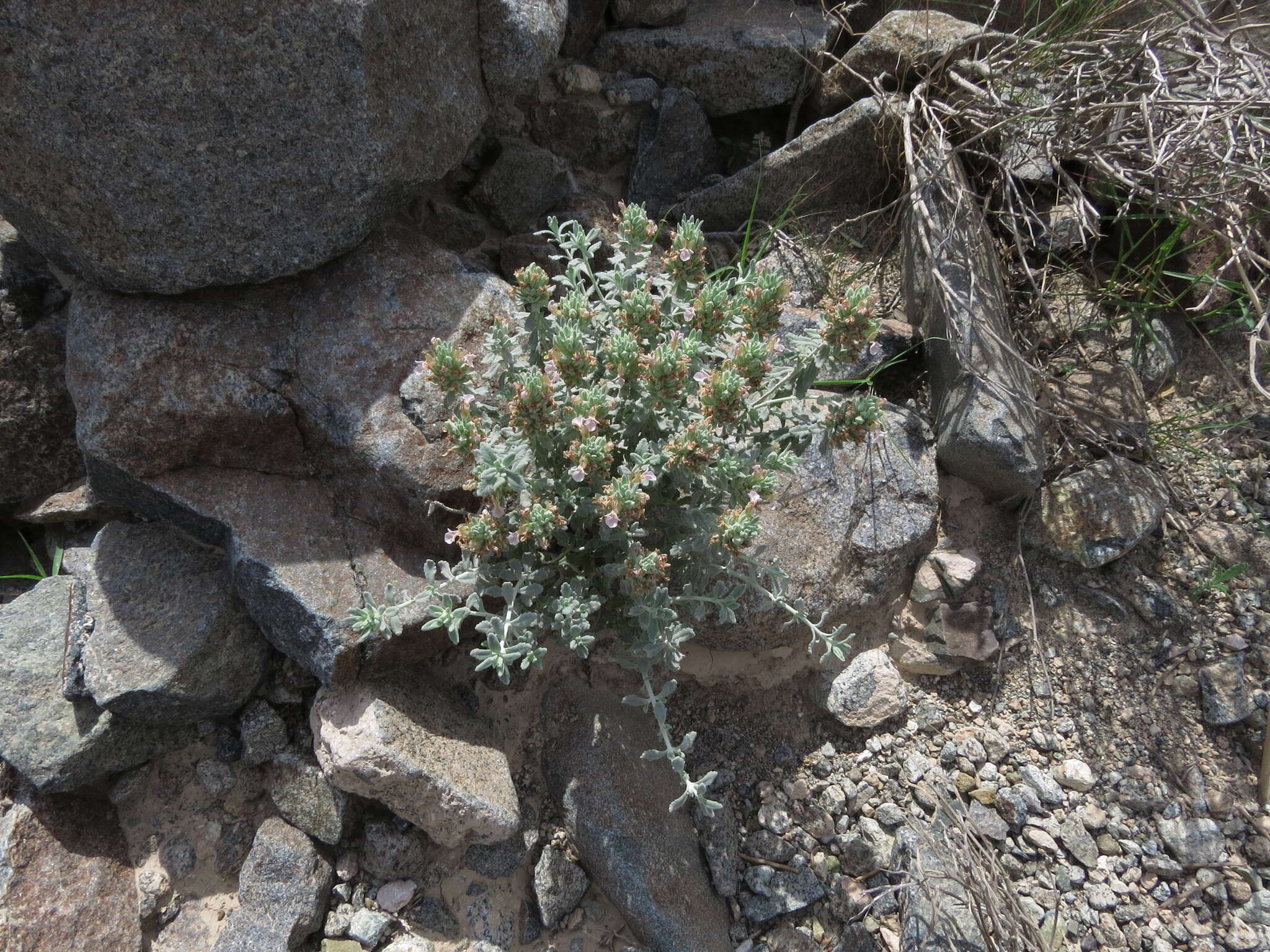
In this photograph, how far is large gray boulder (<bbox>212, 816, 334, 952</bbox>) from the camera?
313 centimetres

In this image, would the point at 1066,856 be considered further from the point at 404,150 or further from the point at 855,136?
the point at 404,150

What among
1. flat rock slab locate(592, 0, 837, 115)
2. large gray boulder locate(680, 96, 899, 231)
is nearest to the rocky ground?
large gray boulder locate(680, 96, 899, 231)

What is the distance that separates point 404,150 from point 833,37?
263 cm

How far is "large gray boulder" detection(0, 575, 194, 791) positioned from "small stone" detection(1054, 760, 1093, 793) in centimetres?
360

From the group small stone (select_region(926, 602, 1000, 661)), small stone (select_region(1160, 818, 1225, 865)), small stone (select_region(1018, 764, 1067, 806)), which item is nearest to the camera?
small stone (select_region(1160, 818, 1225, 865))

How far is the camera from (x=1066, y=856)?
3432 mm

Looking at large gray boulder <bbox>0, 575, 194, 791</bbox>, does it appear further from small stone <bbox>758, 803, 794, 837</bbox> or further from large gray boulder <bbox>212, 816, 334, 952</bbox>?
small stone <bbox>758, 803, 794, 837</bbox>

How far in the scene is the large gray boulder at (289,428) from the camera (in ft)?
10.7

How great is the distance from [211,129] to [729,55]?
272cm

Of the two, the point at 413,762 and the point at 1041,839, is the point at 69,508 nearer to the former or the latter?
the point at 413,762

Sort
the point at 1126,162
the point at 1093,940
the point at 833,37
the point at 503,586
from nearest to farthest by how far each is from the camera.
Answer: the point at 503,586
the point at 1093,940
the point at 1126,162
the point at 833,37

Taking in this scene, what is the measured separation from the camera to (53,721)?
331 centimetres

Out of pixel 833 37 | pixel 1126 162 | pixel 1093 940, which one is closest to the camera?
pixel 1093 940

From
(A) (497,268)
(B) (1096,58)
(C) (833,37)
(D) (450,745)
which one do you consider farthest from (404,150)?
(B) (1096,58)
